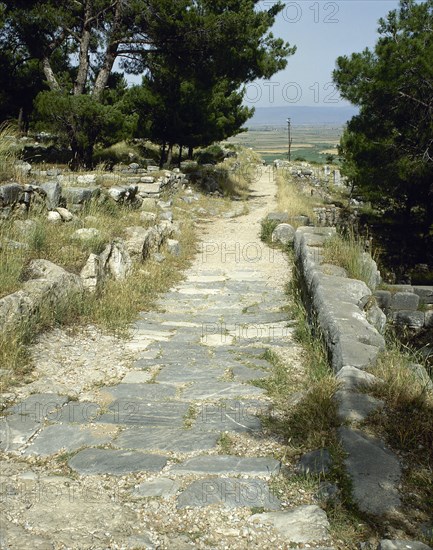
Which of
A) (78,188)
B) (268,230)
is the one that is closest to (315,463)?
(78,188)

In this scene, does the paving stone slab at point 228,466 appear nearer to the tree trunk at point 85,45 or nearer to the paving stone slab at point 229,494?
the paving stone slab at point 229,494

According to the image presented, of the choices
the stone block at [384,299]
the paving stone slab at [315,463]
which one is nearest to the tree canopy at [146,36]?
the stone block at [384,299]

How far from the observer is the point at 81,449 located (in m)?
3.12

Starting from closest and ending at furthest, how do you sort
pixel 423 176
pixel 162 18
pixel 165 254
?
pixel 165 254
pixel 423 176
pixel 162 18

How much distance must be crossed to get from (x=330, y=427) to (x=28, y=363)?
7.90 ft

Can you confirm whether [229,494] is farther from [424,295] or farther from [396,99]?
[396,99]

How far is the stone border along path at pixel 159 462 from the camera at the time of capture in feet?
7.69

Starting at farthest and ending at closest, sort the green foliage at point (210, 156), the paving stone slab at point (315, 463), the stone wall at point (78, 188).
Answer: the green foliage at point (210, 156), the stone wall at point (78, 188), the paving stone slab at point (315, 463)

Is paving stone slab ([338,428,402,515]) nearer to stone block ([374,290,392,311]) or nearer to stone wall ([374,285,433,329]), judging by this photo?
stone block ([374,290,392,311])

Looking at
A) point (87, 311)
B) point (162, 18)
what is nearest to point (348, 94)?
point (162, 18)

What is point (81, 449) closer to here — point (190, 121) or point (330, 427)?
point (330, 427)

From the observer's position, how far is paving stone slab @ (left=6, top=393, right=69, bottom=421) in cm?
353

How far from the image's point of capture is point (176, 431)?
3391mm

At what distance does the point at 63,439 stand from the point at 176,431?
26.7 inches
